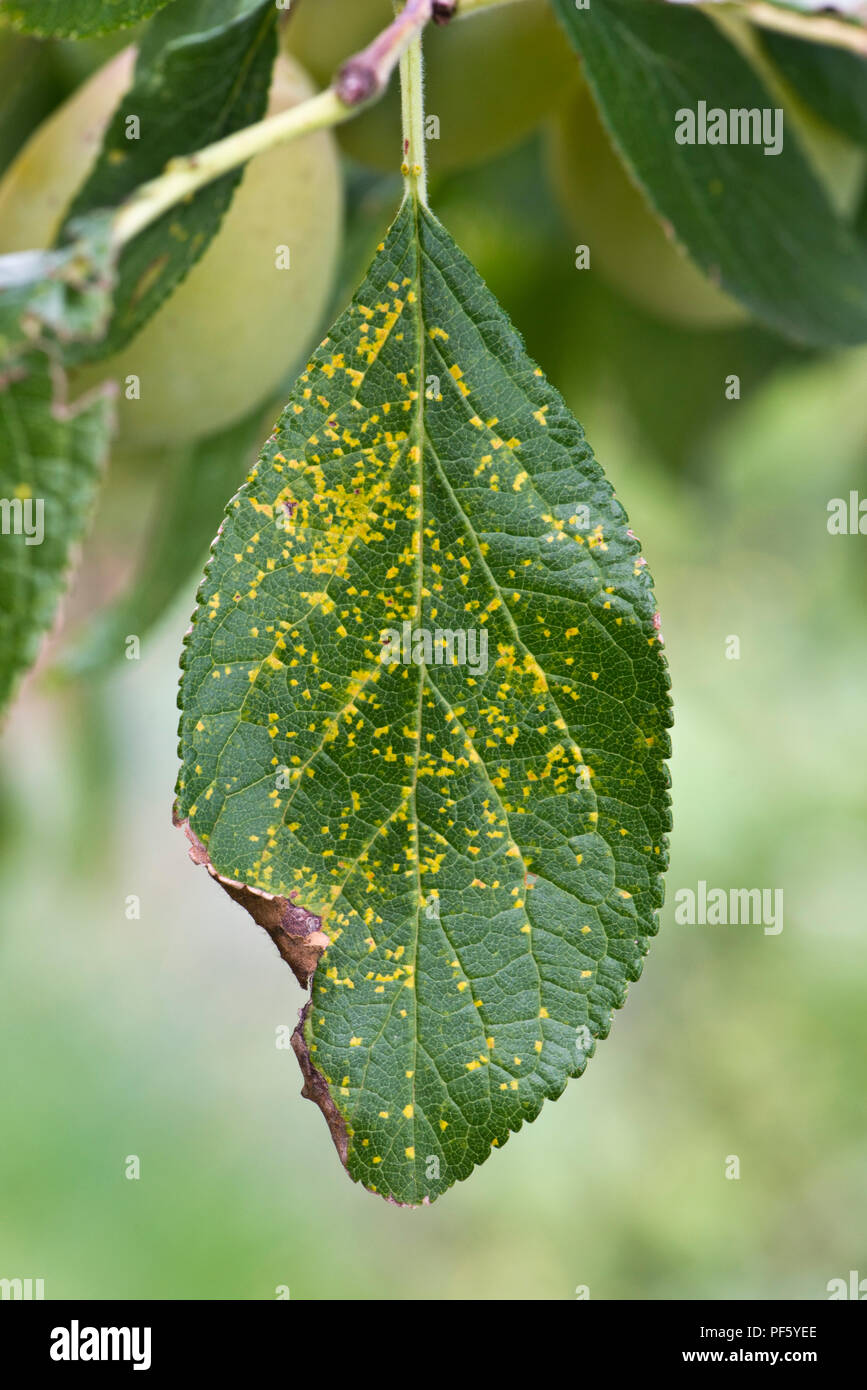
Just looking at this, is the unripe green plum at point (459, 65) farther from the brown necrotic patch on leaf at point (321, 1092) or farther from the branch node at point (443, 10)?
the brown necrotic patch on leaf at point (321, 1092)

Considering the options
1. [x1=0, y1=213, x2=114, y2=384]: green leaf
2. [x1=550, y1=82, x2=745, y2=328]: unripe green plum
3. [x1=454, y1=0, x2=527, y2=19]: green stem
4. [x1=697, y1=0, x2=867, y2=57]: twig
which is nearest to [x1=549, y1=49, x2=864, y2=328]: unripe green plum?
[x1=550, y1=82, x2=745, y2=328]: unripe green plum

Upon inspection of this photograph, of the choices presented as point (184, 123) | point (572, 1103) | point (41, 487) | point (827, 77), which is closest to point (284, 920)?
point (41, 487)

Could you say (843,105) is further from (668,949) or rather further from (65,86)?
(668,949)

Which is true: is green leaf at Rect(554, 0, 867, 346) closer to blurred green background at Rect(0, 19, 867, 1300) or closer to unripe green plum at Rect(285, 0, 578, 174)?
unripe green plum at Rect(285, 0, 578, 174)

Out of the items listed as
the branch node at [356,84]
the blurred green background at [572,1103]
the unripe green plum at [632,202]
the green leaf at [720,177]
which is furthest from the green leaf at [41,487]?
Result: the blurred green background at [572,1103]
